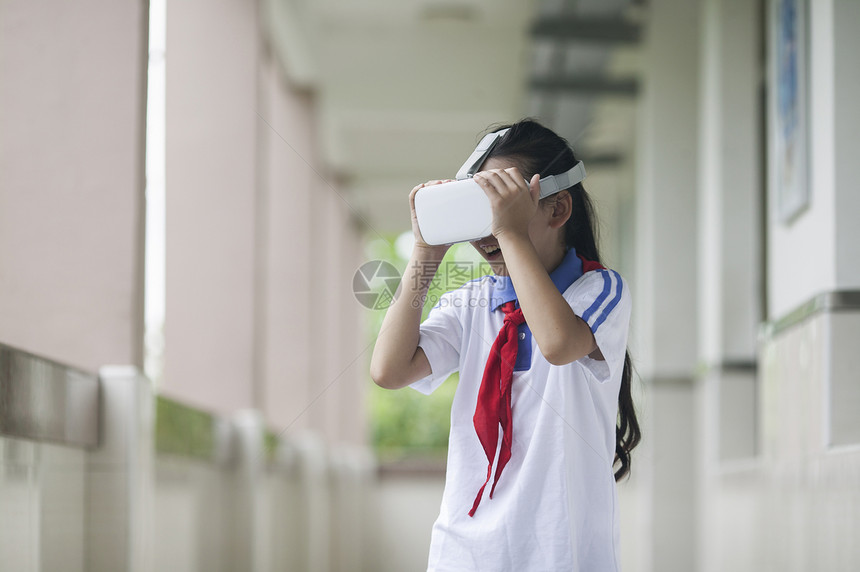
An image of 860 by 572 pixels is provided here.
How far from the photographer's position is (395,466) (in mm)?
6477

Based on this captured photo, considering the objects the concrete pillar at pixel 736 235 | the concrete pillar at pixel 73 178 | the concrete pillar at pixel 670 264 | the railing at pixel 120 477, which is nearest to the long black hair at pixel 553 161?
the railing at pixel 120 477

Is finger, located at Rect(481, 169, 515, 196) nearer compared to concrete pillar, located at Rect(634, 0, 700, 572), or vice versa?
finger, located at Rect(481, 169, 515, 196)

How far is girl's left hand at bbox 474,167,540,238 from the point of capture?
2.78ft

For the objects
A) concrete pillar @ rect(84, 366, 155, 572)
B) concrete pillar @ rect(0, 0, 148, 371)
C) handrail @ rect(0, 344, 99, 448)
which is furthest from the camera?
concrete pillar @ rect(84, 366, 155, 572)

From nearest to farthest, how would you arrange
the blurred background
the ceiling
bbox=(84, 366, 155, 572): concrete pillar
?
the blurred background → bbox=(84, 366, 155, 572): concrete pillar → the ceiling

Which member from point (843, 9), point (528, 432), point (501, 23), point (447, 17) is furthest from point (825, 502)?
point (447, 17)

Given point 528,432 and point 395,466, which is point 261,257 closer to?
point 528,432

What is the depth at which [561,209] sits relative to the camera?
91 centimetres

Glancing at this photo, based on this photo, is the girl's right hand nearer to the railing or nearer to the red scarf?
the red scarf

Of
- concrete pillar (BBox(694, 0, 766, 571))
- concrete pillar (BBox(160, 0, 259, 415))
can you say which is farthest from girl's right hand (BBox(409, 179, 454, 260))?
concrete pillar (BBox(694, 0, 766, 571))

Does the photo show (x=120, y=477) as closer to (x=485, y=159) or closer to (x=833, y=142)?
(x=485, y=159)

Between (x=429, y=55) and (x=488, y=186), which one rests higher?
(x=429, y=55)

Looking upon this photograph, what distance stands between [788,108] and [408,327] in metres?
1.89

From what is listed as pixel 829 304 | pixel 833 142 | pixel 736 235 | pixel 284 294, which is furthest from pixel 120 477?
pixel 736 235
